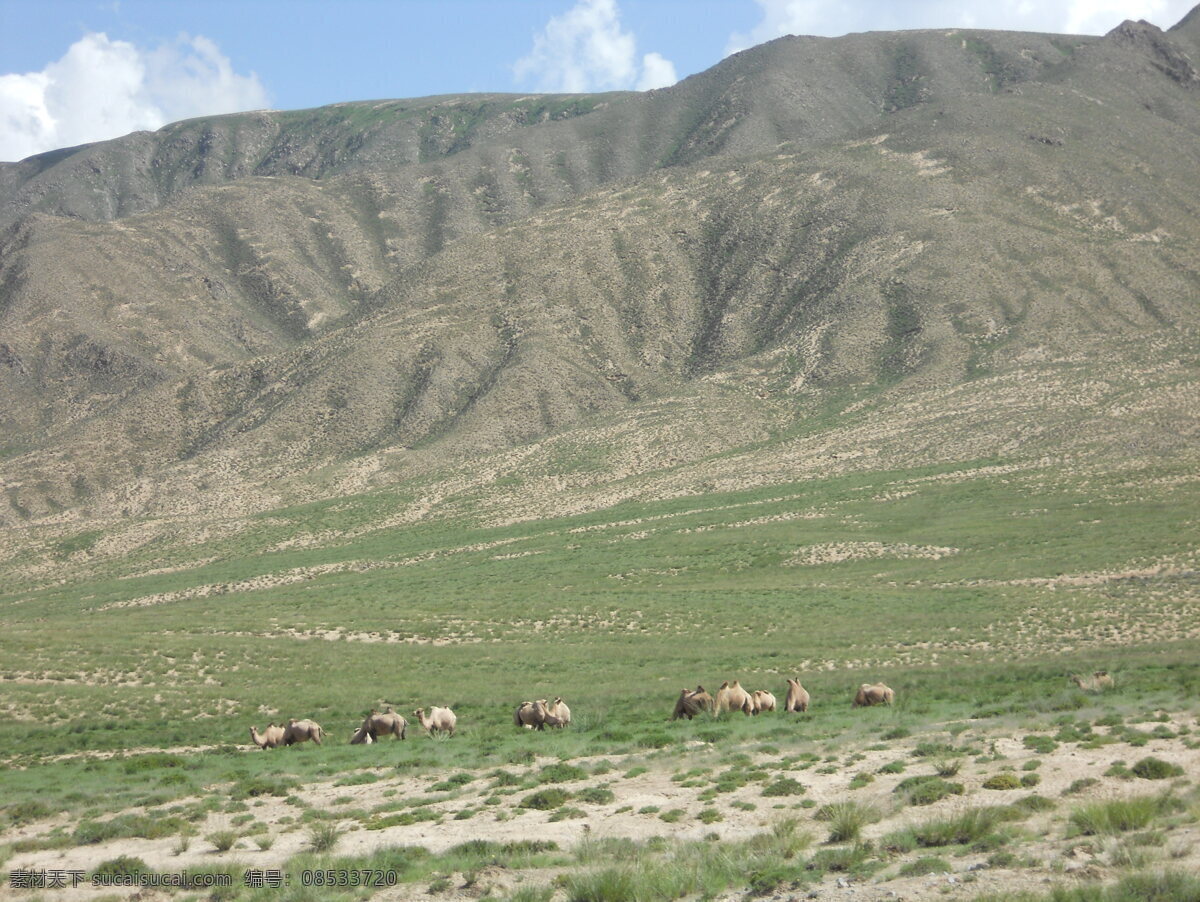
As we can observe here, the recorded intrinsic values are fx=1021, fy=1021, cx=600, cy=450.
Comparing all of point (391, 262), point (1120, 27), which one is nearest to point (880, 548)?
point (391, 262)

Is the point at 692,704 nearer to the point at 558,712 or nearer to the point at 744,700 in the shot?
the point at 744,700

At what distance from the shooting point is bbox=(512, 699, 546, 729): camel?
27.2 metres

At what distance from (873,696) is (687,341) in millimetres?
96605

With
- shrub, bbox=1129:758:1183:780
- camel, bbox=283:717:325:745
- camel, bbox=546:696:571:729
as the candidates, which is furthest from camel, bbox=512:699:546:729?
shrub, bbox=1129:758:1183:780

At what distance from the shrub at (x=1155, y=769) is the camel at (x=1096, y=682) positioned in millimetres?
9551

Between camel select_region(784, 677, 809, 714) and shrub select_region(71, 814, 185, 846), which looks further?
camel select_region(784, 677, 809, 714)

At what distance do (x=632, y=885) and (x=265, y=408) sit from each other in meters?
108

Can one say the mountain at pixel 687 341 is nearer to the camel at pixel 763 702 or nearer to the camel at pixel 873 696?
the camel at pixel 873 696

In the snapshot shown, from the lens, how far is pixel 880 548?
62.4 m

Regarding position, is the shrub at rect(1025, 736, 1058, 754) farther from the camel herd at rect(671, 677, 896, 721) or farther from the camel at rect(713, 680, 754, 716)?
the camel at rect(713, 680, 754, 716)

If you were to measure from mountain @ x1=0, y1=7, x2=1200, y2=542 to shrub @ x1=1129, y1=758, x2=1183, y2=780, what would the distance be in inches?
2540

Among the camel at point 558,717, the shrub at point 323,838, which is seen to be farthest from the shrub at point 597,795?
Result: the camel at point 558,717

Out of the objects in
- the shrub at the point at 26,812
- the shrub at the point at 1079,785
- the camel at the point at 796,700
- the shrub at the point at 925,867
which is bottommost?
the camel at the point at 796,700

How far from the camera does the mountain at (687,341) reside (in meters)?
90.2
